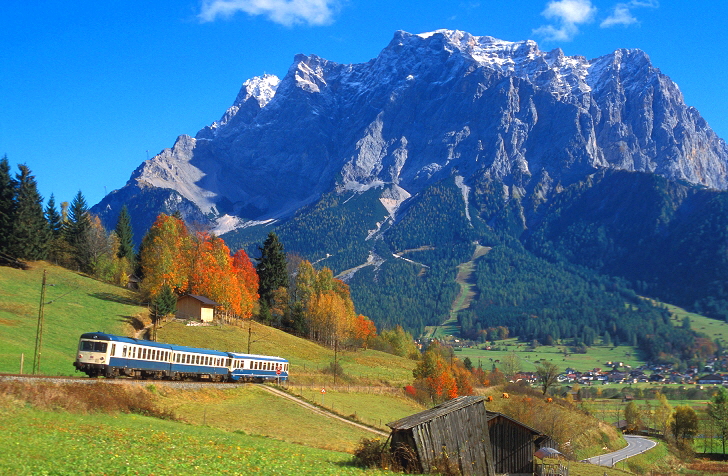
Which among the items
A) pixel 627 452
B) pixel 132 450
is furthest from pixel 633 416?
pixel 132 450

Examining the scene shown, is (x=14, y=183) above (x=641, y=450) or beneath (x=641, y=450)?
above

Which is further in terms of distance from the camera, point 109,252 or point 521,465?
point 109,252

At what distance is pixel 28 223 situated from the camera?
91.4 m

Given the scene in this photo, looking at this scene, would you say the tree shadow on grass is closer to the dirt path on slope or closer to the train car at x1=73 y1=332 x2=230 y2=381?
the train car at x1=73 y1=332 x2=230 y2=381

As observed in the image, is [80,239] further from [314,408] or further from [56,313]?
[314,408]

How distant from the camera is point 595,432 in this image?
100 m

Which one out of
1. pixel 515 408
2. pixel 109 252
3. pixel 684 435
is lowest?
pixel 684 435

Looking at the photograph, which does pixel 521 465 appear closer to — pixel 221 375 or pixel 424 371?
pixel 221 375

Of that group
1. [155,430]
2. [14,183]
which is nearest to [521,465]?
[155,430]

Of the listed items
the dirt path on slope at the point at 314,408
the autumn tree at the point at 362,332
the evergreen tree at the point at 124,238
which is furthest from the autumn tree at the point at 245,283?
the dirt path on slope at the point at 314,408

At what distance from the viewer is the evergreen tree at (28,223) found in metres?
89.6

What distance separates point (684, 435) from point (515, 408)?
5605 cm

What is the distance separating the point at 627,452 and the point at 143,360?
243 feet

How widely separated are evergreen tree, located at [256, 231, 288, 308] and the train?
51.6 meters
